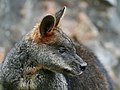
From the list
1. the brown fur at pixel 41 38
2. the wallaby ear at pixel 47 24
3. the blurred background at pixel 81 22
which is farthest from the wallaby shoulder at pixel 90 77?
the blurred background at pixel 81 22

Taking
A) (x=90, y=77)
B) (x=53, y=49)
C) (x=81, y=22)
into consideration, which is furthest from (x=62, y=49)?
(x=81, y=22)

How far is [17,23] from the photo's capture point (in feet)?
40.9

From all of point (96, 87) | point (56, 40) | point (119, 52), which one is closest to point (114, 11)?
point (119, 52)

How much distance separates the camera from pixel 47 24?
7.49m

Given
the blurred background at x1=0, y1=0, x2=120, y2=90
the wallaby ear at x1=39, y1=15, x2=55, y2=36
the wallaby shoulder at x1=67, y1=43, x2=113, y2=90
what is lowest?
the wallaby shoulder at x1=67, y1=43, x2=113, y2=90

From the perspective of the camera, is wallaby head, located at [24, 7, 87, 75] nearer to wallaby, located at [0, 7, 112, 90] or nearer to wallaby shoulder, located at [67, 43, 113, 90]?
wallaby, located at [0, 7, 112, 90]

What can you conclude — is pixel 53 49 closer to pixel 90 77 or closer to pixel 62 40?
pixel 62 40

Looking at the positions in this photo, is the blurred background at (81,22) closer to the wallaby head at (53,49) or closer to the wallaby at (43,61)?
the wallaby at (43,61)

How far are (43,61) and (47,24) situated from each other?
521 millimetres

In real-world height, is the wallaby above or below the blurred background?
below

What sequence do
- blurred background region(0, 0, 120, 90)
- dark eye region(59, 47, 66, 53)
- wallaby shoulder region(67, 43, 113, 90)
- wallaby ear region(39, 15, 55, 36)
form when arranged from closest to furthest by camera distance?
wallaby ear region(39, 15, 55, 36) < dark eye region(59, 47, 66, 53) < wallaby shoulder region(67, 43, 113, 90) < blurred background region(0, 0, 120, 90)

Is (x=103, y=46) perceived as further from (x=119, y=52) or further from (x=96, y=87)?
(x=96, y=87)

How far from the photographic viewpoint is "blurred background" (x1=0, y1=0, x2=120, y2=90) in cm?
1228

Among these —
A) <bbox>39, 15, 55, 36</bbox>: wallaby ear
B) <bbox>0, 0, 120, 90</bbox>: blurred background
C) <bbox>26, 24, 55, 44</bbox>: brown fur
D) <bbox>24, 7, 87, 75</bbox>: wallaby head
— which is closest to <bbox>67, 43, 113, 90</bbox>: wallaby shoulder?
<bbox>24, 7, 87, 75</bbox>: wallaby head
